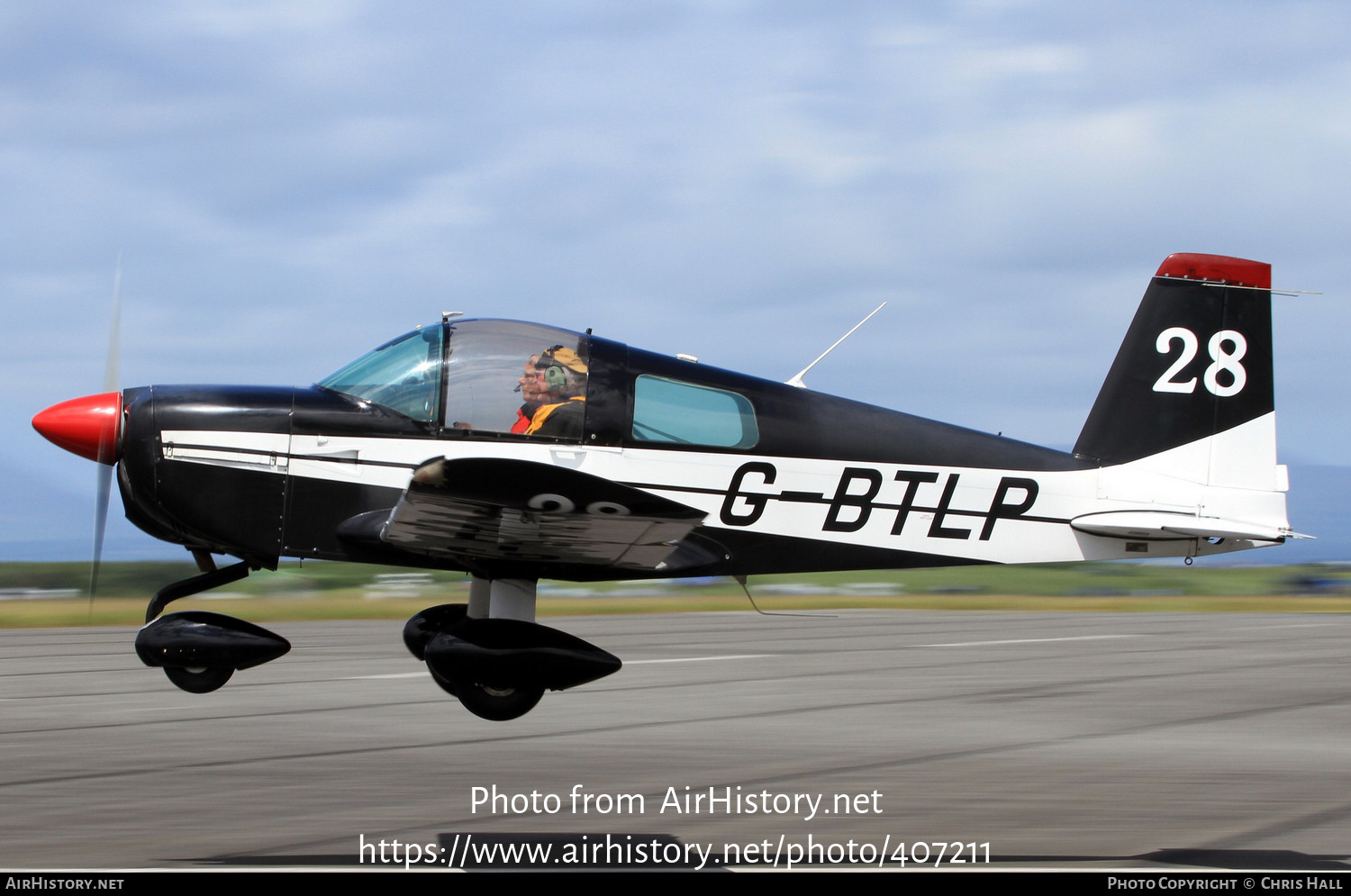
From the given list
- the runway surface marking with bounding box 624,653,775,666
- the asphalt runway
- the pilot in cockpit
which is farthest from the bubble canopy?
the runway surface marking with bounding box 624,653,775,666

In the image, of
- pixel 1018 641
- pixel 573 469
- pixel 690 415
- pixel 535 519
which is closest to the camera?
pixel 535 519

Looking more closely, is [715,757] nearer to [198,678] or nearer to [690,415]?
[690,415]

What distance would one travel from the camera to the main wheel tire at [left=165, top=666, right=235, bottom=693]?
6.98 metres

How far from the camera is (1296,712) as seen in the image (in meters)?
12.2

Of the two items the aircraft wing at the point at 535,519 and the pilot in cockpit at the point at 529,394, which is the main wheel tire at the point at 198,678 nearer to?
the aircraft wing at the point at 535,519

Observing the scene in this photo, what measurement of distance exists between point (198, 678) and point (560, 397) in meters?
2.77

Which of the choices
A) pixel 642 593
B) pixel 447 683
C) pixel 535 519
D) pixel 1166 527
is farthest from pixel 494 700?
pixel 642 593

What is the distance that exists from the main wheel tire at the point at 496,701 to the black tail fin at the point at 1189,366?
3706 millimetres

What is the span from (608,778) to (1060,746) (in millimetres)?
3961

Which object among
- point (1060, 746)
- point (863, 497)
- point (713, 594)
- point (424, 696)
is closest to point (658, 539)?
point (863, 497)

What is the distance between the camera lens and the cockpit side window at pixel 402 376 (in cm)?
646

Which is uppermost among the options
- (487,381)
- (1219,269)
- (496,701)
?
(1219,269)

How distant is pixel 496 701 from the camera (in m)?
6.90
